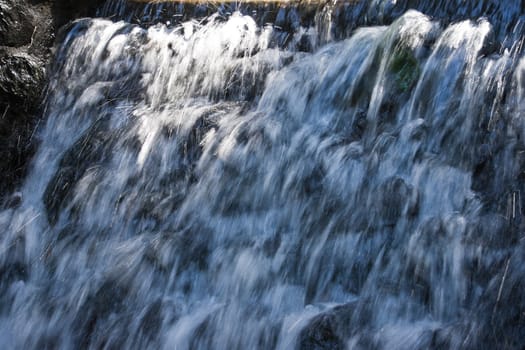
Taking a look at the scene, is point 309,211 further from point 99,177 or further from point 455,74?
point 99,177

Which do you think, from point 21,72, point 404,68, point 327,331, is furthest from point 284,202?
point 21,72

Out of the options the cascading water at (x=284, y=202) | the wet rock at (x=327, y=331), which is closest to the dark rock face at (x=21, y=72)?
the cascading water at (x=284, y=202)

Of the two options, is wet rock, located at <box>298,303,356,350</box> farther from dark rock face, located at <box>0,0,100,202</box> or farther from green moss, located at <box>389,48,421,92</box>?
dark rock face, located at <box>0,0,100,202</box>

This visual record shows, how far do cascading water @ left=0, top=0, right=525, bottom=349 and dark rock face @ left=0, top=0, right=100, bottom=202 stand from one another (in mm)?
206

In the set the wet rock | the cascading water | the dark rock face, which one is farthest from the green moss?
the dark rock face

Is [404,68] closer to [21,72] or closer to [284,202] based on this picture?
[284,202]

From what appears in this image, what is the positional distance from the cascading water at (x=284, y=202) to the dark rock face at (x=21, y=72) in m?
0.21

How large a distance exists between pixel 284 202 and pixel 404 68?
1.18m

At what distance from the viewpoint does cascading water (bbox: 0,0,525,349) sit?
12.3 ft

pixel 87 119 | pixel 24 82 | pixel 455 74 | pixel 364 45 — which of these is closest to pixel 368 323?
pixel 455 74

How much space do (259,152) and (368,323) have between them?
4.91ft

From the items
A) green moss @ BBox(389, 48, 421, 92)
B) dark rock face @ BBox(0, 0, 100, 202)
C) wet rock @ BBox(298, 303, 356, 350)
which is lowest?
wet rock @ BBox(298, 303, 356, 350)

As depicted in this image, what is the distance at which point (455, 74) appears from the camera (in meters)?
4.54

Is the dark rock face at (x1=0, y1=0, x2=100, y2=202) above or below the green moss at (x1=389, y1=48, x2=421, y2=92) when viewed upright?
below
